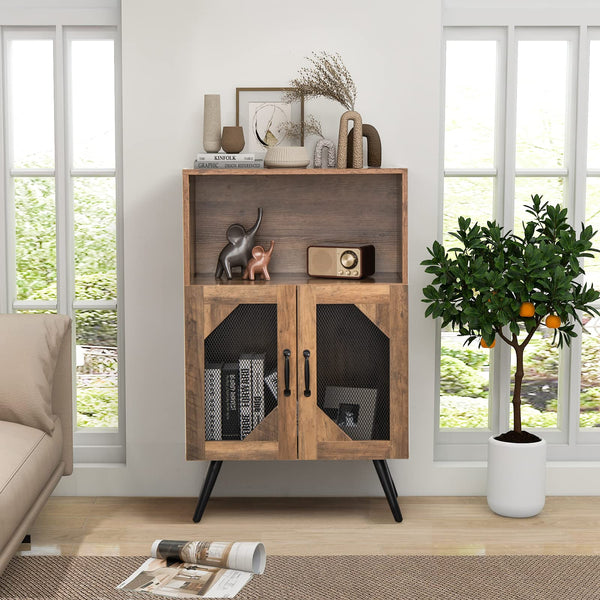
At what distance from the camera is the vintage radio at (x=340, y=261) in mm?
3082

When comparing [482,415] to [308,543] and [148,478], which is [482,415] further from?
[148,478]

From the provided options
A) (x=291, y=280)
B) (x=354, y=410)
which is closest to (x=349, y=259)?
(x=291, y=280)

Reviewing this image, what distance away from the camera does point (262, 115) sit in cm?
326

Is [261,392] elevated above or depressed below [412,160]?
below

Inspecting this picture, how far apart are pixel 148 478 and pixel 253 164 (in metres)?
1.40

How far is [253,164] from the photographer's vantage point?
10.00 ft

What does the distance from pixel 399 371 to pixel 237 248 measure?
2.61ft

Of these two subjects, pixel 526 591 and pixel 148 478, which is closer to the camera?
pixel 526 591

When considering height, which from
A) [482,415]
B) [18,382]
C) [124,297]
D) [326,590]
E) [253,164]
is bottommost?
[326,590]

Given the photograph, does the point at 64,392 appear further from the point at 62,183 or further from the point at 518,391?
the point at 518,391

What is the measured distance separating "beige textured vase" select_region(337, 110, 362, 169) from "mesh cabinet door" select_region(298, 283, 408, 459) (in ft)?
1.56

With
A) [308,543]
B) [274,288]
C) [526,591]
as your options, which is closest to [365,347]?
[274,288]

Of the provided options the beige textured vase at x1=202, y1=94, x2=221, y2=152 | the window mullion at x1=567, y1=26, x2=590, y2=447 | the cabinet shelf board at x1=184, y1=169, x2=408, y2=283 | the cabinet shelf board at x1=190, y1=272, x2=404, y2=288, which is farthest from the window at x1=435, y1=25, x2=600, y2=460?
the beige textured vase at x1=202, y1=94, x2=221, y2=152

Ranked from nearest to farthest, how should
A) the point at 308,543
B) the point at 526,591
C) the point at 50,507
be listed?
the point at 526,591 → the point at 308,543 → the point at 50,507
